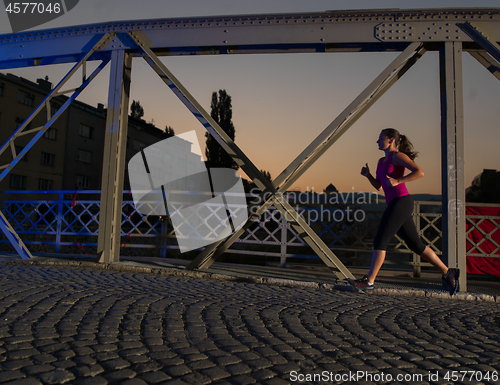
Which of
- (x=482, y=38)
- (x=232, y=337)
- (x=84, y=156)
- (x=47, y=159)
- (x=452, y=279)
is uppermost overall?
(x=84, y=156)

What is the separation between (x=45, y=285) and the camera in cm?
523

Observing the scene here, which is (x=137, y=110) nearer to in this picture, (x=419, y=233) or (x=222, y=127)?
(x=222, y=127)

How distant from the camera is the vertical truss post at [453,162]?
19.8 feet

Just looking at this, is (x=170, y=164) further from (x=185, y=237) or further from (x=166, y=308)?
(x=166, y=308)

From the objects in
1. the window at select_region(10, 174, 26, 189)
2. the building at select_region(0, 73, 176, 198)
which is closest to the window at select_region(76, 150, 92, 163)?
the building at select_region(0, 73, 176, 198)

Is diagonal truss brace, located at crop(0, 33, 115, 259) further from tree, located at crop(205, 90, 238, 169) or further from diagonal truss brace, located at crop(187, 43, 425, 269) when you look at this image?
tree, located at crop(205, 90, 238, 169)

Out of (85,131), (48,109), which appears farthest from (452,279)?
(85,131)

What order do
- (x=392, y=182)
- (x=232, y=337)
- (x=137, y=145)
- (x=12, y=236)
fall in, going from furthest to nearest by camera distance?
(x=137, y=145) → (x=12, y=236) → (x=392, y=182) → (x=232, y=337)

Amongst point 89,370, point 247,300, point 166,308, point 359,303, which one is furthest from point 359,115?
point 89,370

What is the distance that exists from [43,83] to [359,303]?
143ft

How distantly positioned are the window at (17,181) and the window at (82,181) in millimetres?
5884

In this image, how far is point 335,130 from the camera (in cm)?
648

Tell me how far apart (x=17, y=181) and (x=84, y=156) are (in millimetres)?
7879

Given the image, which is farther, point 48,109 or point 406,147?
point 48,109
